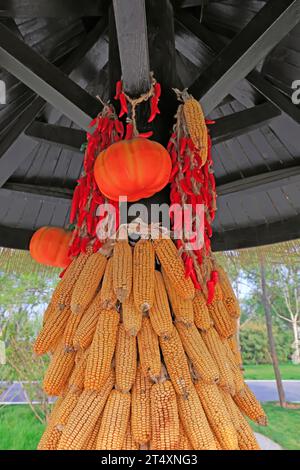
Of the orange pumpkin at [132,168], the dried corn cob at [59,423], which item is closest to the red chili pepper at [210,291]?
the orange pumpkin at [132,168]

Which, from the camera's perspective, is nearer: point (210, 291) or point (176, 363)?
point (176, 363)

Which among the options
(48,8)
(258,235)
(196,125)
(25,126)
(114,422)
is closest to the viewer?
(114,422)

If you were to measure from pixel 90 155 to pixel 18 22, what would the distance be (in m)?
0.95

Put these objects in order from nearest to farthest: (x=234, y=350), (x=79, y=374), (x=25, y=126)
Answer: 1. (x=79, y=374)
2. (x=234, y=350)
3. (x=25, y=126)

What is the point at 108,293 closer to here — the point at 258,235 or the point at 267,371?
the point at 258,235

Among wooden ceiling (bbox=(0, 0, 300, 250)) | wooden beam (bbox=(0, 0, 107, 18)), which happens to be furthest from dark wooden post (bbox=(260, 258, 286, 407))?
wooden beam (bbox=(0, 0, 107, 18))

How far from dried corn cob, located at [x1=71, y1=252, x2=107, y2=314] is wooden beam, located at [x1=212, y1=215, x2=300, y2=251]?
2.21 m

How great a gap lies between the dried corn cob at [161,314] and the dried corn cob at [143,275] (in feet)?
0.08

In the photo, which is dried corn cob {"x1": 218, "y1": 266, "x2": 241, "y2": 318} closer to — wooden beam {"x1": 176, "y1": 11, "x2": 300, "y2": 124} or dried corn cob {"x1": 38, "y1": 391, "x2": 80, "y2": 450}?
dried corn cob {"x1": 38, "y1": 391, "x2": 80, "y2": 450}

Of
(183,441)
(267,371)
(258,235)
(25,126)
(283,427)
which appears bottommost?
(183,441)

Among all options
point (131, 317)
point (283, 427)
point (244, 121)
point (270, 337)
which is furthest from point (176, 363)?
point (270, 337)

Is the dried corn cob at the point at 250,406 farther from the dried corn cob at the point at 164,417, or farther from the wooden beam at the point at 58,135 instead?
the wooden beam at the point at 58,135

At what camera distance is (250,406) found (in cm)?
115

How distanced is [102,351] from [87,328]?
9 centimetres
